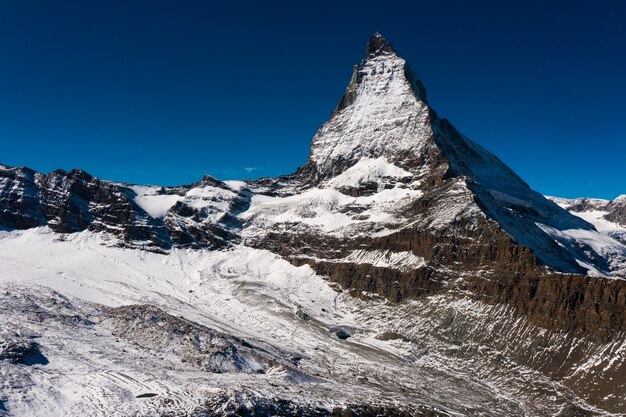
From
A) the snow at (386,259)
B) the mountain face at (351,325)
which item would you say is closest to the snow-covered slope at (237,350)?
the mountain face at (351,325)

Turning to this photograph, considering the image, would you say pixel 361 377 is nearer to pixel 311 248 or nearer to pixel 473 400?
pixel 473 400

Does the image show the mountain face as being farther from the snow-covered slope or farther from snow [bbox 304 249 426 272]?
snow [bbox 304 249 426 272]

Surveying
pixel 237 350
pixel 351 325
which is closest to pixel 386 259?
pixel 351 325

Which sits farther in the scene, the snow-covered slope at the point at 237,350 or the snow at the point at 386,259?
the snow at the point at 386,259

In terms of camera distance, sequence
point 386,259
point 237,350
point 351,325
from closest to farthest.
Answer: point 237,350
point 351,325
point 386,259

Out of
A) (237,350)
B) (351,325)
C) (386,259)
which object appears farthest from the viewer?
(386,259)

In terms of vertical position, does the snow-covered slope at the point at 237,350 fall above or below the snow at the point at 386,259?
below

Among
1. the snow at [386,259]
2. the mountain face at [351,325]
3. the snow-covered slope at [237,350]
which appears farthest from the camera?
the snow at [386,259]

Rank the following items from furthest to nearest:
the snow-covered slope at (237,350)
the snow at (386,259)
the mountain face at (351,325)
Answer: the snow at (386,259) < the mountain face at (351,325) < the snow-covered slope at (237,350)

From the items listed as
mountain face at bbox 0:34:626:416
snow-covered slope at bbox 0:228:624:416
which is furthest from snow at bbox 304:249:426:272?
snow-covered slope at bbox 0:228:624:416

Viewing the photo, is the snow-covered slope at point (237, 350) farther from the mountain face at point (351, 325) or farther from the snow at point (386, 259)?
the snow at point (386, 259)

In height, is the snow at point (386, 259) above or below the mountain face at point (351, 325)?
above

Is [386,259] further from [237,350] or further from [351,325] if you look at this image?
[237,350]
